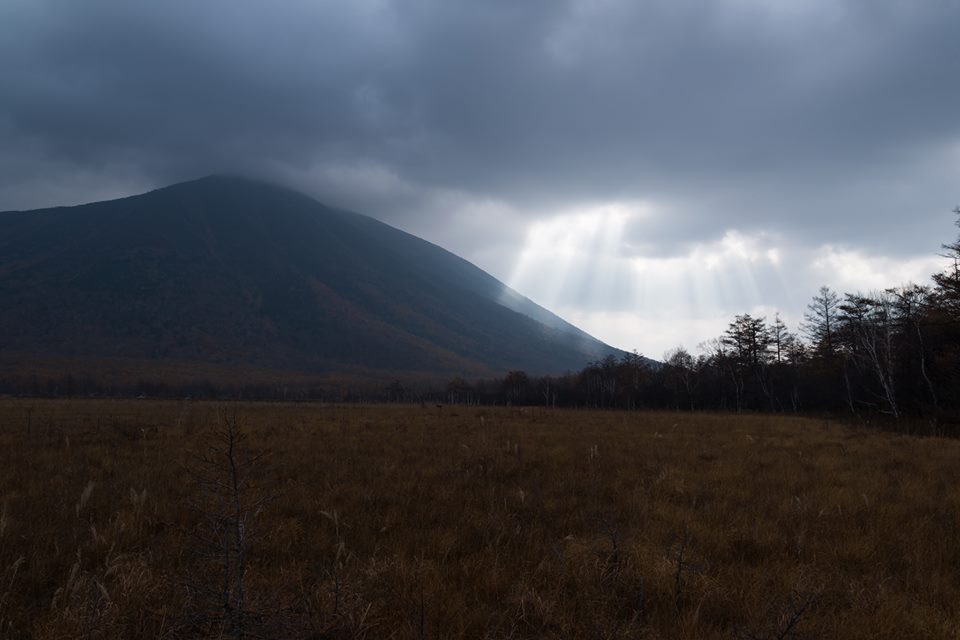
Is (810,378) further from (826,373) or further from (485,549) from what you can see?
(485,549)

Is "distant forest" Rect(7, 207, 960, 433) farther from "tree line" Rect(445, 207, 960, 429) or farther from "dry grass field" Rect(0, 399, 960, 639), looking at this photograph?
"dry grass field" Rect(0, 399, 960, 639)

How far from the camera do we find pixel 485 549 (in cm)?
445

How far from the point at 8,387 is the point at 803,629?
476ft

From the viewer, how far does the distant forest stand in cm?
2422

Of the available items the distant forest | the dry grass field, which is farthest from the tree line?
the dry grass field

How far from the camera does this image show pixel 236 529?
2.72 metres

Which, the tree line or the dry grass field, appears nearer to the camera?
the dry grass field

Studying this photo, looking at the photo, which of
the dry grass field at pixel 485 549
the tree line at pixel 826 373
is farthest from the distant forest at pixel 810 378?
the dry grass field at pixel 485 549

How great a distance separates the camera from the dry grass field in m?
3.03

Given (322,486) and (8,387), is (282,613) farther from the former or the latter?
(8,387)

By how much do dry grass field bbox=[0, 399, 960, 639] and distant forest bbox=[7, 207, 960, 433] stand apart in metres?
17.5

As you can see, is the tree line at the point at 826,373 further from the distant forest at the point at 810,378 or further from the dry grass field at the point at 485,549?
the dry grass field at the point at 485,549

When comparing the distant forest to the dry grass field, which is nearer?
the dry grass field

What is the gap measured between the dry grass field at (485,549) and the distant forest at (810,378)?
17459 millimetres
